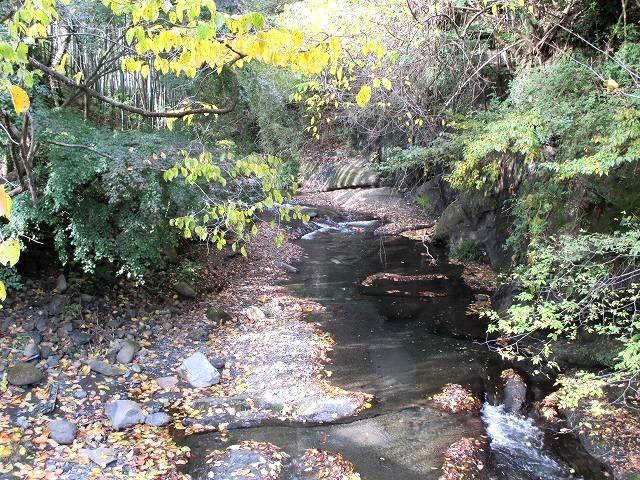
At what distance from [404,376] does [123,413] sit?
12.4 feet

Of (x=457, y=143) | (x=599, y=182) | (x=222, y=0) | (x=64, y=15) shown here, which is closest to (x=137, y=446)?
(x=64, y=15)

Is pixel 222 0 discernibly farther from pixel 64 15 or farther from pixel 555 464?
pixel 555 464

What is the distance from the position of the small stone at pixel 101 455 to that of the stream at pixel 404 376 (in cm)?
81

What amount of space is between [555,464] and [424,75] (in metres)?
8.36

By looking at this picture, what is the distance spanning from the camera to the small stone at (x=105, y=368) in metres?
6.36

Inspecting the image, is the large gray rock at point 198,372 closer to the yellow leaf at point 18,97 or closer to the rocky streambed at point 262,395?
the rocky streambed at point 262,395

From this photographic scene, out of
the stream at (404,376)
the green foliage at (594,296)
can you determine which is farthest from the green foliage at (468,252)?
the green foliage at (594,296)

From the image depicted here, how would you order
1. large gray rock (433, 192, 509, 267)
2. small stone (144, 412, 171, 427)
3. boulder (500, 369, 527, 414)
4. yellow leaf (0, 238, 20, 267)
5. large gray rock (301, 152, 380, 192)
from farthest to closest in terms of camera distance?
large gray rock (301, 152, 380, 192), large gray rock (433, 192, 509, 267), boulder (500, 369, 527, 414), small stone (144, 412, 171, 427), yellow leaf (0, 238, 20, 267)

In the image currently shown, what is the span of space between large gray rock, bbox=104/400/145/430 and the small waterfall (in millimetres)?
4052

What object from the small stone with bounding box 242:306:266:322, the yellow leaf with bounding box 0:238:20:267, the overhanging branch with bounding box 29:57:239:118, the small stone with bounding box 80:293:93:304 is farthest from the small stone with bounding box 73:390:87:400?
the yellow leaf with bounding box 0:238:20:267

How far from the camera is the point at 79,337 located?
6.75m

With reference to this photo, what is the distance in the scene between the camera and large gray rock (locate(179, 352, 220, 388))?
6.57 m

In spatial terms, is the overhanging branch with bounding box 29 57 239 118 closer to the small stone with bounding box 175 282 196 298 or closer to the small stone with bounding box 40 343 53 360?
the small stone with bounding box 40 343 53 360

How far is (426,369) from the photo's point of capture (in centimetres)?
727
